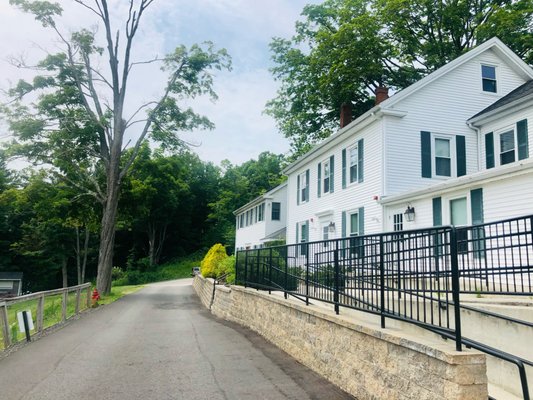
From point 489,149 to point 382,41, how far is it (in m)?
13.3

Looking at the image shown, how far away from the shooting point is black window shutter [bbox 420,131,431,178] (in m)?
16.6

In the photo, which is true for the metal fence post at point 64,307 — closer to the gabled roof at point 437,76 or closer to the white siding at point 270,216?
the gabled roof at point 437,76

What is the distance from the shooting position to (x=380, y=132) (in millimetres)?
16641

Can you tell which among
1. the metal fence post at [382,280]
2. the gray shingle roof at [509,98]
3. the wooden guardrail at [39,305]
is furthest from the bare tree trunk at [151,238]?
the metal fence post at [382,280]

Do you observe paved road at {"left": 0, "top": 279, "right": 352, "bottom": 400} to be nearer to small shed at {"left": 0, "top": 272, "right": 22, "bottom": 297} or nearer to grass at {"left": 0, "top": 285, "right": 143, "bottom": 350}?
grass at {"left": 0, "top": 285, "right": 143, "bottom": 350}

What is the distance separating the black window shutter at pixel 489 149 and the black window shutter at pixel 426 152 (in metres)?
2.10

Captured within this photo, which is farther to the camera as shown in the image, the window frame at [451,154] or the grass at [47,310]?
the window frame at [451,154]

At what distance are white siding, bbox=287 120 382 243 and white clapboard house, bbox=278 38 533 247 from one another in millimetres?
42

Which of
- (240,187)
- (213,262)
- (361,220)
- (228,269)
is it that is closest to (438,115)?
(361,220)

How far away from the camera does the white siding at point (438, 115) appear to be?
643 inches

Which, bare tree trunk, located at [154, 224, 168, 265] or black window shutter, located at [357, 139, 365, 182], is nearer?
black window shutter, located at [357, 139, 365, 182]

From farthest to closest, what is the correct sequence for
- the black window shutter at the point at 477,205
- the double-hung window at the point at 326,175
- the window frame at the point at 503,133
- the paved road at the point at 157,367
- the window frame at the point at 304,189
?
the window frame at the point at 304,189 < the double-hung window at the point at 326,175 < the window frame at the point at 503,133 < the black window shutter at the point at 477,205 < the paved road at the point at 157,367

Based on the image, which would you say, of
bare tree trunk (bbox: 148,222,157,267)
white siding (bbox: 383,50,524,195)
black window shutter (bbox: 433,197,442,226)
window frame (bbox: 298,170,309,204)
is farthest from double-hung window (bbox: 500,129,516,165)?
bare tree trunk (bbox: 148,222,157,267)

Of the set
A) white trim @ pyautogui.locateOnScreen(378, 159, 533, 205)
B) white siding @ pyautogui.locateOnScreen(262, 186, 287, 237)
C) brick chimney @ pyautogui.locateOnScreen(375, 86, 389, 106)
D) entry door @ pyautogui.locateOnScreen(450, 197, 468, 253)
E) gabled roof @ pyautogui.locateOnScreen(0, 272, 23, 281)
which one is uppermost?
brick chimney @ pyautogui.locateOnScreen(375, 86, 389, 106)
